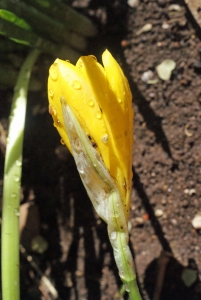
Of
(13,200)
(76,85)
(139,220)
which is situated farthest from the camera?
(139,220)

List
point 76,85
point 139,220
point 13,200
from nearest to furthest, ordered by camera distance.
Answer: point 76,85 → point 13,200 → point 139,220

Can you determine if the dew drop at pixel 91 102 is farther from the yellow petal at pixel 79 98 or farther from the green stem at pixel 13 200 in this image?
the green stem at pixel 13 200

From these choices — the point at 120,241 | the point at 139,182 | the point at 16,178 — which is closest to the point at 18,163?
the point at 16,178

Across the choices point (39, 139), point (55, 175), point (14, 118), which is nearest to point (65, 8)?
point (14, 118)

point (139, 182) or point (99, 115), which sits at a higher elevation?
point (99, 115)

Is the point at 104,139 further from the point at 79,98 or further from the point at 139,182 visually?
the point at 139,182

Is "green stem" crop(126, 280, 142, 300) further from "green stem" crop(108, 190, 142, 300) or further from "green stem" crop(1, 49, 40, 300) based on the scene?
"green stem" crop(1, 49, 40, 300)

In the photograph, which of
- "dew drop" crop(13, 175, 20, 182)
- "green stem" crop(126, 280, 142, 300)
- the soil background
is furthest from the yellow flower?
the soil background

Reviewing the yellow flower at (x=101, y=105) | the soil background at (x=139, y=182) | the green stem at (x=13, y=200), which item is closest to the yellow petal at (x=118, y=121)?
the yellow flower at (x=101, y=105)
